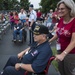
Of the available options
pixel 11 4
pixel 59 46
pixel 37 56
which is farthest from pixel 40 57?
pixel 11 4

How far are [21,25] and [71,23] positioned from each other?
→ 9700 millimetres

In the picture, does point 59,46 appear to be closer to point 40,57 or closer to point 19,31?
point 40,57

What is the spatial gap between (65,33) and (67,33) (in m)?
0.03

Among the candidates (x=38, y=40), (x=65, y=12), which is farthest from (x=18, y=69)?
(x=65, y=12)

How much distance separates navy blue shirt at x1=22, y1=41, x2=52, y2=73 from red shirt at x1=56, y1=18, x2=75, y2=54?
0.30m

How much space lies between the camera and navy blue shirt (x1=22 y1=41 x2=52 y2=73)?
13.6 ft

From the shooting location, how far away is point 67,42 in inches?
175

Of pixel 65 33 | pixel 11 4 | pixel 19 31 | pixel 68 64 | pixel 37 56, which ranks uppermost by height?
pixel 65 33

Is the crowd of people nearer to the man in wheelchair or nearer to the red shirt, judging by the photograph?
the red shirt

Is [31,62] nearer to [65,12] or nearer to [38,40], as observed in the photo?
[38,40]

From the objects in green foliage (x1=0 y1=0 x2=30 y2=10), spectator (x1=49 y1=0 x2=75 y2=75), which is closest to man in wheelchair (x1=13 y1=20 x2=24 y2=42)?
spectator (x1=49 y1=0 x2=75 y2=75)

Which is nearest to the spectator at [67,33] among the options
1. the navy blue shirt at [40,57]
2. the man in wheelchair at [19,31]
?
the navy blue shirt at [40,57]

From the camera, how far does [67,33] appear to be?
433cm

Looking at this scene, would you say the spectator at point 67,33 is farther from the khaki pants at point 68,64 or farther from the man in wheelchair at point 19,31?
the man in wheelchair at point 19,31
